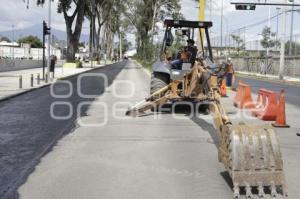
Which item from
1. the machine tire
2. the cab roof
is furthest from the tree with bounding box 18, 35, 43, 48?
the machine tire

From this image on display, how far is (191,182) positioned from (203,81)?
6.38m

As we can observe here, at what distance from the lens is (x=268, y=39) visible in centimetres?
8325

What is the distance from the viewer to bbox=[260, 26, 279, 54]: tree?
80625 mm

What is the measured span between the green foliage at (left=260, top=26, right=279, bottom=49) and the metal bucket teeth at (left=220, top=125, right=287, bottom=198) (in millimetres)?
72259

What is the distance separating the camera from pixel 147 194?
288 inches

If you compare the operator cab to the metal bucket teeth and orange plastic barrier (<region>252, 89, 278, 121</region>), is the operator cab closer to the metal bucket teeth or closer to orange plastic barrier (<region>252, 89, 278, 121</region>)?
orange plastic barrier (<region>252, 89, 278, 121</region>)

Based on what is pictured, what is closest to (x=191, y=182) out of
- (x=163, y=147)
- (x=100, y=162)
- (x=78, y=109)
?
(x=100, y=162)

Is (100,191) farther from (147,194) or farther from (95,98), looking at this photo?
(95,98)

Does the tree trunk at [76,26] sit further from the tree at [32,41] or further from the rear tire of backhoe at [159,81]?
the tree at [32,41]

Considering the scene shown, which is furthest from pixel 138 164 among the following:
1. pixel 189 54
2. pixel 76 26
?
pixel 76 26

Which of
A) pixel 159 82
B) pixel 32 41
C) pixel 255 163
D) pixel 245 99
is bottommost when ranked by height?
pixel 245 99

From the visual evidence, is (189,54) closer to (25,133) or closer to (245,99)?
(245,99)

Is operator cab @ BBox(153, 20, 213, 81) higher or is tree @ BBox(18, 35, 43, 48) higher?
tree @ BBox(18, 35, 43, 48)

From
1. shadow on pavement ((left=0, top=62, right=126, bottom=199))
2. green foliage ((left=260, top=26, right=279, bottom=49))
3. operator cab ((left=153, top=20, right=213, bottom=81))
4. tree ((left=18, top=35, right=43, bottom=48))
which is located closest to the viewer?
shadow on pavement ((left=0, top=62, right=126, bottom=199))
